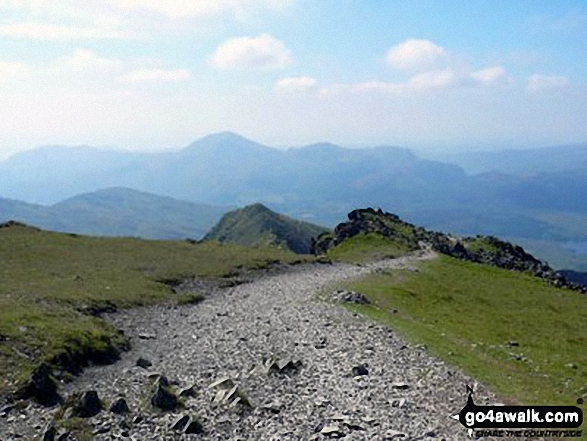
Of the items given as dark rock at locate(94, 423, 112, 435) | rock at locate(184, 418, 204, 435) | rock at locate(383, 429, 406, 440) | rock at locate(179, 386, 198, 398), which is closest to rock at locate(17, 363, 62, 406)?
dark rock at locate(94, 423, 112, 435)

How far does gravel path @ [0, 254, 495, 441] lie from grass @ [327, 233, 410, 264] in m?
43.9

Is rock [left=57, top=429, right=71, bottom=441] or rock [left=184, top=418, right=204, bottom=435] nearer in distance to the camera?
rock [left=57, top=429, right=71, bottom=441]

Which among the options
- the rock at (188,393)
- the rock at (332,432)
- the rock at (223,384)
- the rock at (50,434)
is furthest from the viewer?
the rock at (223,384)

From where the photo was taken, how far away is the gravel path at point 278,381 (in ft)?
81.9

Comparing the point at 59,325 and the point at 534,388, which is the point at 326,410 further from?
the point at 59,325

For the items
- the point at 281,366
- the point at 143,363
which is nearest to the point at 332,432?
the point at 281,366

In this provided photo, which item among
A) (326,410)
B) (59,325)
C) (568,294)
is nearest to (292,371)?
(326,410)

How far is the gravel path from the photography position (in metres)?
25.0

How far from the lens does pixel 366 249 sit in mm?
101188

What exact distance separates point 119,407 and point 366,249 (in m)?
77.3

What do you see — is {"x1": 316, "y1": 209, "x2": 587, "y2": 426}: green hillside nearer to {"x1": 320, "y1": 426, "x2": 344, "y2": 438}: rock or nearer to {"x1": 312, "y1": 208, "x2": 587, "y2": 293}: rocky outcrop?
{"x1": 312, "y1": 208, "x2": 587, "y2": 293}: rocky outcrop

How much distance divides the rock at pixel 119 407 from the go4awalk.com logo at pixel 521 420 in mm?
14240

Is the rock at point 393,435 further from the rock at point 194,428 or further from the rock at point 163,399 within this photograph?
the rock at point 163,399

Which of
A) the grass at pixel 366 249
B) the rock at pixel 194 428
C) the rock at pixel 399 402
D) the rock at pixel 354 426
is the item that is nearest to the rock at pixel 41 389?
the rock at pixel 194 428
